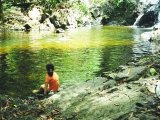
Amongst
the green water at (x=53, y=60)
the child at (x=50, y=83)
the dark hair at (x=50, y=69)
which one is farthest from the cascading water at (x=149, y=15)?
the dark hair at (x=50, y=69)

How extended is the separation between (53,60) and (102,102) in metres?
13.8

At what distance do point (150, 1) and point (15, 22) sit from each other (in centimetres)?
3005

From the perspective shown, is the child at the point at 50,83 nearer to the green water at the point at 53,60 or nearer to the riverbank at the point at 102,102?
the riverbank at the point at 102,102

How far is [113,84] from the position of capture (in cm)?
1206

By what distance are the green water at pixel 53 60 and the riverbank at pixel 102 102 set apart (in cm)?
313

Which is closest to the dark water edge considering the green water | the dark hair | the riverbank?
the green water

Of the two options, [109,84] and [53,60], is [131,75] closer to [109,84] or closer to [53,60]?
[109,84]

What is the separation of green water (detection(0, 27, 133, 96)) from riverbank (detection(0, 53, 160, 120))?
10.3 feet

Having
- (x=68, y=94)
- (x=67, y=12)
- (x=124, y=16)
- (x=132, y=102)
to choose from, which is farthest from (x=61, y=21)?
(x=132, y=102)

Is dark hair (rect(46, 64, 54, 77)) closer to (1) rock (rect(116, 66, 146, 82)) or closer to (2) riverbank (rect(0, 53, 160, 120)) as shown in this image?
(2) riverbank (rect(0, 53, 160, 120))

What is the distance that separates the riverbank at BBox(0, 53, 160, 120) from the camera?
8617 mm

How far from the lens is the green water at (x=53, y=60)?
17172 mm

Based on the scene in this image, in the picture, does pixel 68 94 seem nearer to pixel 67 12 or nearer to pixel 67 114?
pixel 67 114

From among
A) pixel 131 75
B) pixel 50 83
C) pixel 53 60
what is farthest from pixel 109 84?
pixel 53 60
